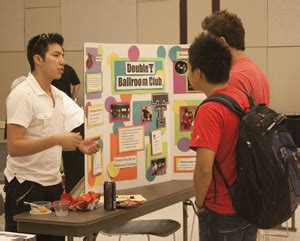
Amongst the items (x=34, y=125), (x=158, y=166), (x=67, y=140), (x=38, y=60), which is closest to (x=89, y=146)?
(x=67, y=140)

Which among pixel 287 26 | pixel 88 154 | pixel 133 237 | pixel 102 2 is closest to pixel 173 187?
pixel 88 154

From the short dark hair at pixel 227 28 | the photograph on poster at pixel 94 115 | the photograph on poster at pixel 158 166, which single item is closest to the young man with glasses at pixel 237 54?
the short dark hair at pixel 227 28

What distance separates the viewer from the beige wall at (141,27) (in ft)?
22.8

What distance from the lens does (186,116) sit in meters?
3.59

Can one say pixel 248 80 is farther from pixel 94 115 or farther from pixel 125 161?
pixel 125 161

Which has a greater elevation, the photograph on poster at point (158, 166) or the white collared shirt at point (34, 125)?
the white collared shirt at point (34, 125)

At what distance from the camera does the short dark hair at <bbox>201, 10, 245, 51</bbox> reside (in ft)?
8.75

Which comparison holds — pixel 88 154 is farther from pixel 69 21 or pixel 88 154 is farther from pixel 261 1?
pixel 69 21

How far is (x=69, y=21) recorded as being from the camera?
7.94 metres

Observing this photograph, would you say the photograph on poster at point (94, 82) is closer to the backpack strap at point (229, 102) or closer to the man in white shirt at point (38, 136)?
the man in white shirt at point (38, 136)

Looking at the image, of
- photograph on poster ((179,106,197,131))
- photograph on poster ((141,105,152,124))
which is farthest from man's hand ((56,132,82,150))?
photograph on poster ((179,106,197,131))

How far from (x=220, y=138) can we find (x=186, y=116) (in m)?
1.39

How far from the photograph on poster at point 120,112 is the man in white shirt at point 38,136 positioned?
27 centimetres

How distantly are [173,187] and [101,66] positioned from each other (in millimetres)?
843
